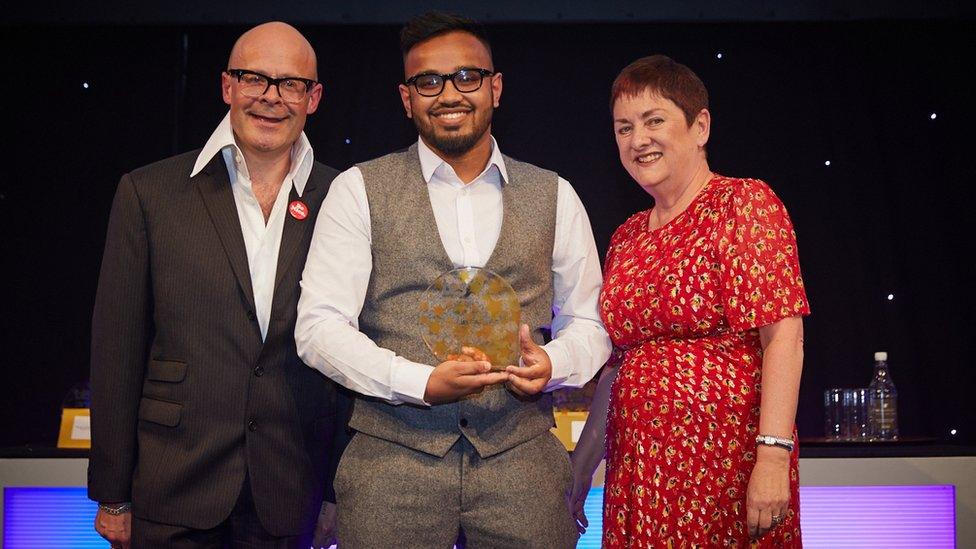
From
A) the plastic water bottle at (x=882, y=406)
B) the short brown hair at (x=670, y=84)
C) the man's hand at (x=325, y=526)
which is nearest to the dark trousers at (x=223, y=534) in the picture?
the man's hand at (x=325, y=526)

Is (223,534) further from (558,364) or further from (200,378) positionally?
(558,364)

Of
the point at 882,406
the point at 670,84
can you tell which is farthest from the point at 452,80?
the point at 882,406

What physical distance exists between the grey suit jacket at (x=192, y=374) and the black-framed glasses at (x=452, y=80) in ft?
1.58

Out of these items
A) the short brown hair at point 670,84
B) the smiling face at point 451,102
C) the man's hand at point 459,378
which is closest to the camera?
the man's hand at point 459,378

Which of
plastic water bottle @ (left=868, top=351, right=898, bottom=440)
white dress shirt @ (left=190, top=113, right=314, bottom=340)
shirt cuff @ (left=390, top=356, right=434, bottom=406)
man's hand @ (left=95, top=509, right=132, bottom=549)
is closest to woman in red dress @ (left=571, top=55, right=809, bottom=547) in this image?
shirt cuff @ (left=390, top=356, right=434, bottom=406)

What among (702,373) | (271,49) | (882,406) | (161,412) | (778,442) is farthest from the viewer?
(882,406)

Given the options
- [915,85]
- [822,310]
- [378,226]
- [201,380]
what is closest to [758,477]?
[378,226]

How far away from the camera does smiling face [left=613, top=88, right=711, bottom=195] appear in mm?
2268

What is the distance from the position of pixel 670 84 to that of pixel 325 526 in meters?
1.37

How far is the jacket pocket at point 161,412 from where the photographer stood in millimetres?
2221

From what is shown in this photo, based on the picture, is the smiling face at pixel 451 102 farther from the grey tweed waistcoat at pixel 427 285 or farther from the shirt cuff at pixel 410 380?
the shirt cuff at pixel 410 380

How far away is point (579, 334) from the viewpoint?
2.24m

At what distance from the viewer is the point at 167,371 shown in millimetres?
2236

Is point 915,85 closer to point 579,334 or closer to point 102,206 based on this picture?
point 579,334
